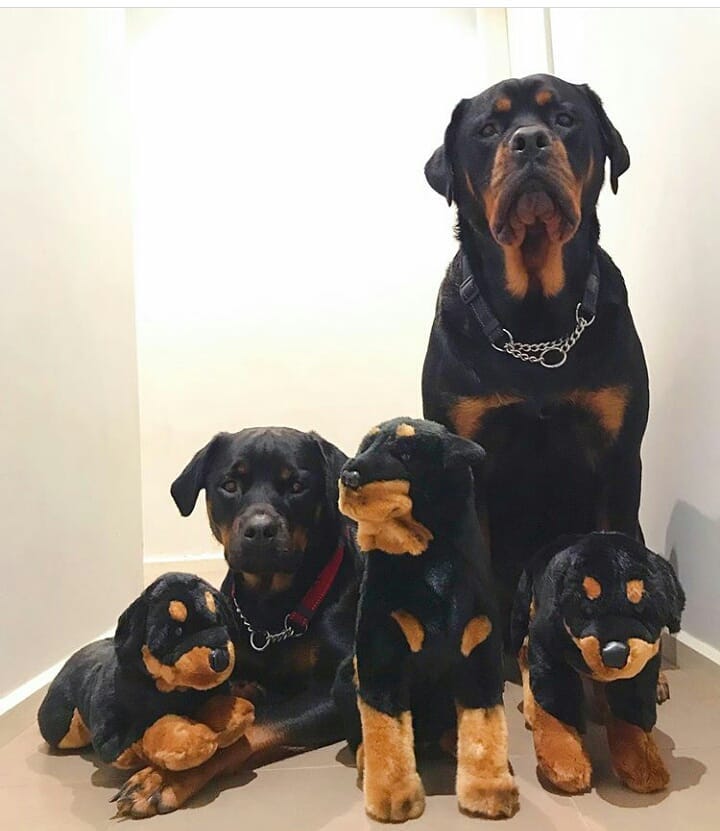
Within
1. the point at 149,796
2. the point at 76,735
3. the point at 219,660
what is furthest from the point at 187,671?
the point at 76,735

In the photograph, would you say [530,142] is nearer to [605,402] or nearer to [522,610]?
[605,402]

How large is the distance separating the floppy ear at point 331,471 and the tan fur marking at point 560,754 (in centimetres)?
52

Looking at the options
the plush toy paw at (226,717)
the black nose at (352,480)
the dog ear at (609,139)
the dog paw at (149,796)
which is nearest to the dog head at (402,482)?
the black nose at (352,480)

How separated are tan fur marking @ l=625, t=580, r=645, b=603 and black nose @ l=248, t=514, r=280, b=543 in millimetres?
582

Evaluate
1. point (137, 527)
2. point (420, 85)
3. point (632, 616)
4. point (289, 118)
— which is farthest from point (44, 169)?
point (420, 85)

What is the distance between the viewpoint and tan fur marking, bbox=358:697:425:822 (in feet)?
3.43

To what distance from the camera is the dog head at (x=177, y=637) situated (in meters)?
1.15

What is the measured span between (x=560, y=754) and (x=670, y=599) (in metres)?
0.27

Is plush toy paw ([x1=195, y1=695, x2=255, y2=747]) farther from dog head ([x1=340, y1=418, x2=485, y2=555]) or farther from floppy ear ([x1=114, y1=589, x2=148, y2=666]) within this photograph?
dog head ([x1=340, y1=418, x2=485, y2=555])

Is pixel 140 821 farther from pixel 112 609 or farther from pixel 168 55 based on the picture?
pixel 168 55

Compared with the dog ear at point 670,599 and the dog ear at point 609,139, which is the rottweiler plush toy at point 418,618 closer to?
the dog ear at point 670,599

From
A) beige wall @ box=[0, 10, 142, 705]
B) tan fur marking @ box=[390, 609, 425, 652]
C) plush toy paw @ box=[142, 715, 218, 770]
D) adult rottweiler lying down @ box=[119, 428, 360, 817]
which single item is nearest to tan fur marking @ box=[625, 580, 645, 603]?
tan fur marking @ box=[390, 609, 425, 652]

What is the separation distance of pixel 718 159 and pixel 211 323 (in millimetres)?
2176

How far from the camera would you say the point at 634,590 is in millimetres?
1100
